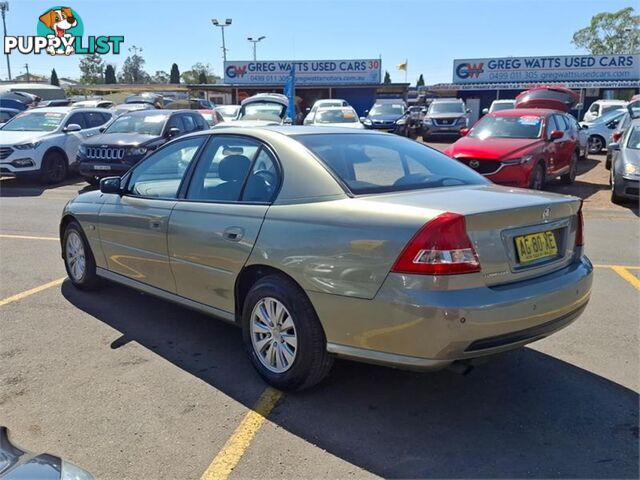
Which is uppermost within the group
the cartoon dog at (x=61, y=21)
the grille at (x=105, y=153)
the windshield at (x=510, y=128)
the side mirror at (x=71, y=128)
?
the cartoon dog at (x=61, y=21)

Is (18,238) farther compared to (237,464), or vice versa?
(18,238)

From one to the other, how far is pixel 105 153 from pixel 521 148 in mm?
8173

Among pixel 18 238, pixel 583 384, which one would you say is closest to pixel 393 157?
pixel 583 384

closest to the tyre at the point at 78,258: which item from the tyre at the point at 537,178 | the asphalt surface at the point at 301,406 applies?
the asphalt surface at the point at 301,406

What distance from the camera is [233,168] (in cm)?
404

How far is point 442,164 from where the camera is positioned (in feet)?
13.6

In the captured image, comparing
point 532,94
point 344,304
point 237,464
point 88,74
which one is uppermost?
point 88,74

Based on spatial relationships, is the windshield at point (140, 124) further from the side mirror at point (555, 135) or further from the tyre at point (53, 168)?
the side mirror at point (555, 135)

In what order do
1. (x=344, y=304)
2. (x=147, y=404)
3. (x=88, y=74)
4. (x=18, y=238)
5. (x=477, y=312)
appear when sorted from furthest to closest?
(x=88, y=74) < (x=18, y=238) < (x=147, y=404) < (x=344, y=304) < (x=477, y=312)

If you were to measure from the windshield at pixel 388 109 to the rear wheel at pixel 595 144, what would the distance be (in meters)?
8.67

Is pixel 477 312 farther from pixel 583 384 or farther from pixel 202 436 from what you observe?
pixel 202 436

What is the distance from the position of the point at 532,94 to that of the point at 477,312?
774 inches

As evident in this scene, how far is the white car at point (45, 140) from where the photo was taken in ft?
41.8

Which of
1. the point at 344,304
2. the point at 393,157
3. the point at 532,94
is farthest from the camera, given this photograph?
the point at 532,94
